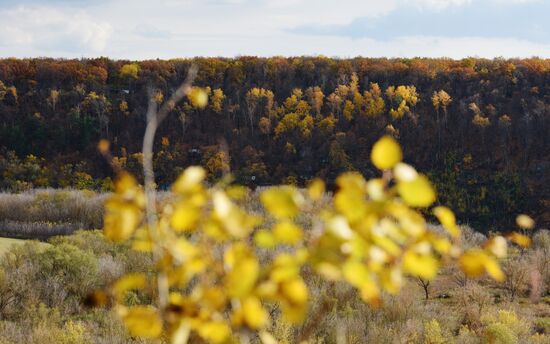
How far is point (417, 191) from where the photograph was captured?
3.13ft

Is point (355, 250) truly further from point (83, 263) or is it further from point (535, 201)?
point (535, 201)

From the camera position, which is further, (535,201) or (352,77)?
(352,77)

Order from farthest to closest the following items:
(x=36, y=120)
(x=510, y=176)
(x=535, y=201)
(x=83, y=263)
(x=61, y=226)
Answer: (x=36, y=120)
(x=510, y=176)
(x=535, y=201)
(x=61, y=226)
(x=83, y=263)

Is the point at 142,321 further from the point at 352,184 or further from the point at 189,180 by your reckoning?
the point at 352,184

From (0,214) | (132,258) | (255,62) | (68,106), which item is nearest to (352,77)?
(255,62)

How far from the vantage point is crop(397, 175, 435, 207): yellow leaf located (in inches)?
37.0

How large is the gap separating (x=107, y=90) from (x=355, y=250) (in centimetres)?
4936

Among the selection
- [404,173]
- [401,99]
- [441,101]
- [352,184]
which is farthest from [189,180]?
[441,101]

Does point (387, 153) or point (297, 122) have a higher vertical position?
point (387, 153)

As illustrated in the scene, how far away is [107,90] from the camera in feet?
156

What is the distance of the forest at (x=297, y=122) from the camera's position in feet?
122

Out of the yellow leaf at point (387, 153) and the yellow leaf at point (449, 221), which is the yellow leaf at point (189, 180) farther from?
the yellow leaf at point (449, 221)

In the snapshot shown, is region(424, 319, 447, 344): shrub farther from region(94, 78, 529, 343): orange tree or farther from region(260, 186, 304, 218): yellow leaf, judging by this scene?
region(260, 186, 304, 218): yellow leaf

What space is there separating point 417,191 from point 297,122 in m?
42.2
